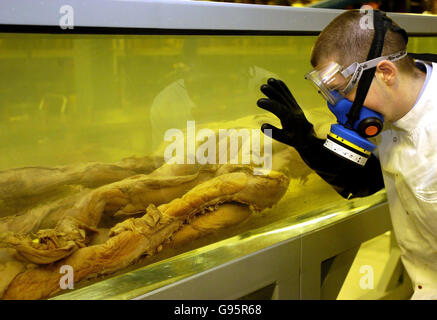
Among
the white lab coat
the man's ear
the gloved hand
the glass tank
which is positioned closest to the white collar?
the white lab coat

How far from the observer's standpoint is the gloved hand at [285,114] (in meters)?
1.37

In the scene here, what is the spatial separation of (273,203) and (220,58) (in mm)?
606

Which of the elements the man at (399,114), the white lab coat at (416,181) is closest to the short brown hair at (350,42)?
the man at (399,114)

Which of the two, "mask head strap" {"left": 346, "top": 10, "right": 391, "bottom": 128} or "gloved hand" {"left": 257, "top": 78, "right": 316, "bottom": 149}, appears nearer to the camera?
"mask head strap" {"left": 346, "top": 10, "right": 391, "bottom": 128}

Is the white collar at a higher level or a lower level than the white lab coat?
higher

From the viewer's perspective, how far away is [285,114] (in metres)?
1.39

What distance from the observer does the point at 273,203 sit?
5.42 feet

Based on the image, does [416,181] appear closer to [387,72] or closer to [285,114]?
[387,72]

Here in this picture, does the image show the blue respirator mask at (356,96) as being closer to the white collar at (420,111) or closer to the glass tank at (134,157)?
the white collar at (420,111)

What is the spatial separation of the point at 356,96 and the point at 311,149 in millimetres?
296

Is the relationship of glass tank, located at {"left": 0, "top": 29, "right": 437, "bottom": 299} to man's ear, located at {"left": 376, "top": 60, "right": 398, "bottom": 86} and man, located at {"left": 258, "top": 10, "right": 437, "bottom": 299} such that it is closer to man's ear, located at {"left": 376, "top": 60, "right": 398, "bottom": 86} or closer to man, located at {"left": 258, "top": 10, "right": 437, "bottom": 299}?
man, located at {"left": 258, "top": 10, "right": 437, "bottom": 299}

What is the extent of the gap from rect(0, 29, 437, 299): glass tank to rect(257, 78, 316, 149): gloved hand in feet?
0.30

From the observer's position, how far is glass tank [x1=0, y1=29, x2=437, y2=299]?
1.10 meters
